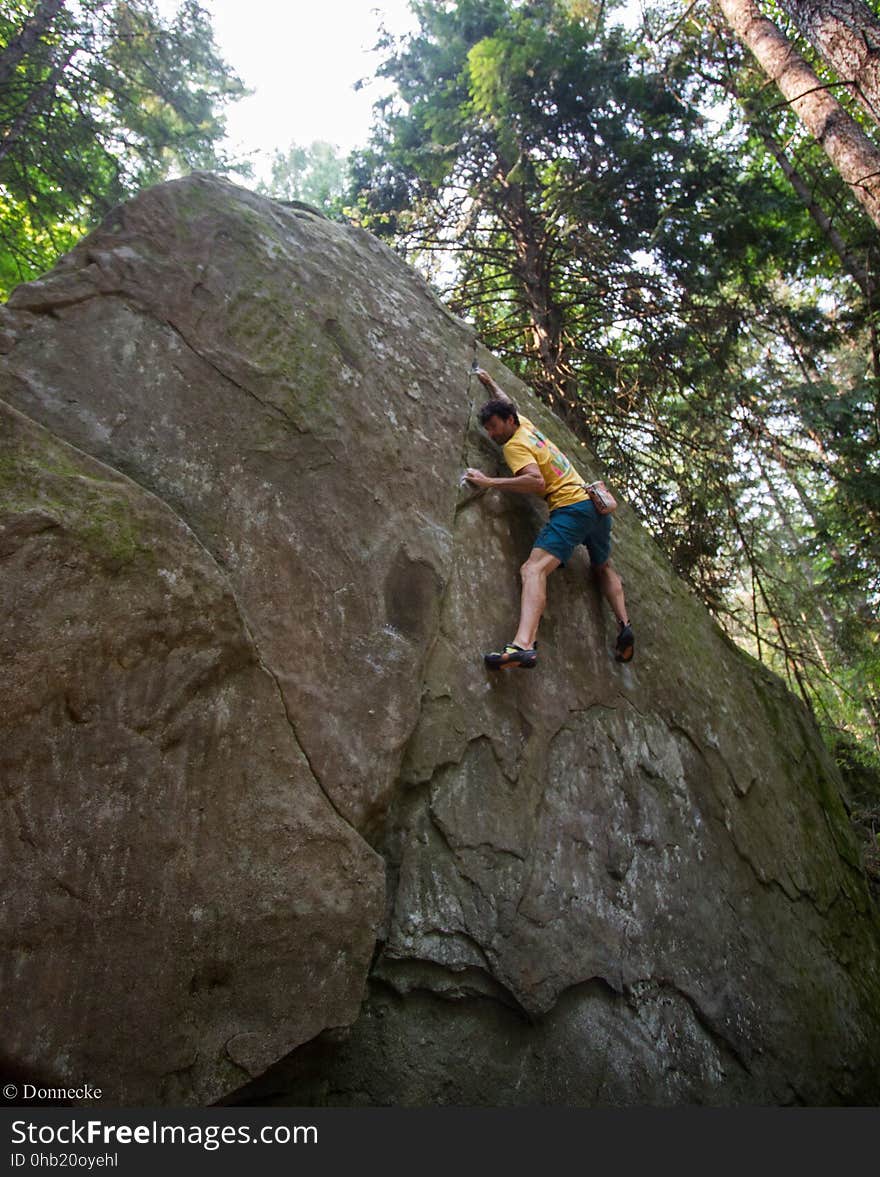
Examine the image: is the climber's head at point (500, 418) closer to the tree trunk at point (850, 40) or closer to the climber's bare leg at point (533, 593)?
the climber's bare leg at point (533, 593)

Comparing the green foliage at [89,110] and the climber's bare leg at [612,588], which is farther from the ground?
the green foliage at [89,110]

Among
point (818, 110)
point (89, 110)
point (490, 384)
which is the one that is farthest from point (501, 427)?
point (89, 110)

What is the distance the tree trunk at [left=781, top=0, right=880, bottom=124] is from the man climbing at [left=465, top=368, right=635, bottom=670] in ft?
11.2

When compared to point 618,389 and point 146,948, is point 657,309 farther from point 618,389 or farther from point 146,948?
point 146,948

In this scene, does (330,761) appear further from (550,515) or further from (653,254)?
(653,254)

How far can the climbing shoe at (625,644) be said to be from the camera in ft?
15.6

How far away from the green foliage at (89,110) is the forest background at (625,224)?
4 cm

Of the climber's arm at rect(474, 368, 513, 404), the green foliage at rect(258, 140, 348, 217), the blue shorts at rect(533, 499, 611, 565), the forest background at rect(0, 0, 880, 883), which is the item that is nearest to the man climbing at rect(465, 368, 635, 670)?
the blue shorts at rect(533, 499, 611, 565)

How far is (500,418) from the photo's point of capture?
4797 millimetres

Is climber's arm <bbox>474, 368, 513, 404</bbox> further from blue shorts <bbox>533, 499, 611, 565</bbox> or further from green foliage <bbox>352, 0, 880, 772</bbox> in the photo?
green foliage <bbox>352, 0, 880, 772</bbox>

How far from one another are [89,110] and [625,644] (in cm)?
992

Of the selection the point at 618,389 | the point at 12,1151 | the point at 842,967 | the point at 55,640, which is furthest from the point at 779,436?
the point at 12,1151

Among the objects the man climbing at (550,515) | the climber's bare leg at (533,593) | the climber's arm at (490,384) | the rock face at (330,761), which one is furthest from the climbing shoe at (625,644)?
the climber's arm at (490,384)

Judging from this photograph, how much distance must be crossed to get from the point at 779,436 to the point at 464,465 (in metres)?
4.99
